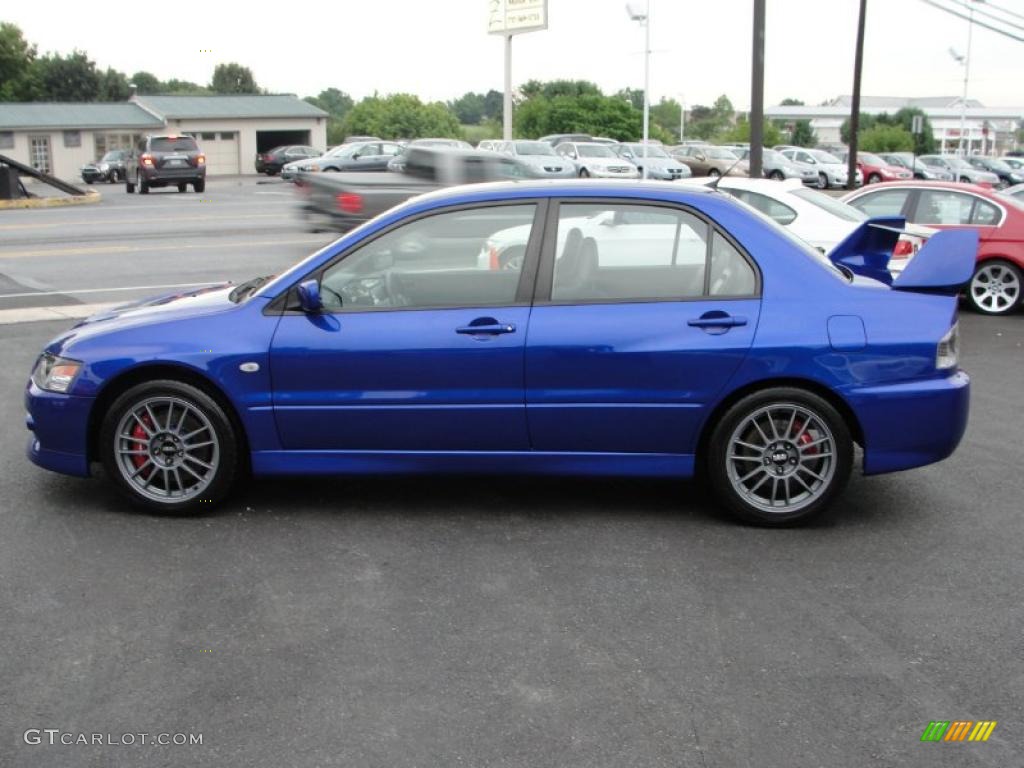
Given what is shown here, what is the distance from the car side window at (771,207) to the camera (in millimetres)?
12273

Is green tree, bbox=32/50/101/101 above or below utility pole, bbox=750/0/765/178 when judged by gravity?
above

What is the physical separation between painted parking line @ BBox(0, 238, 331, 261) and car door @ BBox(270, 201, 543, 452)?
12.7m

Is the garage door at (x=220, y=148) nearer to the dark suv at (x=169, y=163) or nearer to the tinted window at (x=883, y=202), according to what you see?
the dark suv at (x=169, y=163)

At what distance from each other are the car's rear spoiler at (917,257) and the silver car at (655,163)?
33.8 meters

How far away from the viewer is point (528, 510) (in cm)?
584

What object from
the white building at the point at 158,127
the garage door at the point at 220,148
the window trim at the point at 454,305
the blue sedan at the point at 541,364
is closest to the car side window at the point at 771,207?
the blue sedan at the point at 541,364

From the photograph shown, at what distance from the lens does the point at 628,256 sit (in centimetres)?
563

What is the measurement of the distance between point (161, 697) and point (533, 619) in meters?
1.40

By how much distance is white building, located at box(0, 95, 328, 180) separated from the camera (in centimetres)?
6562

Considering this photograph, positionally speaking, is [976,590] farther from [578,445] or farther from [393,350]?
[393,350]

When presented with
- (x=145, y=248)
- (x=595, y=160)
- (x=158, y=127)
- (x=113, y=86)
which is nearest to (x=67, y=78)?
(x=113, y=86)

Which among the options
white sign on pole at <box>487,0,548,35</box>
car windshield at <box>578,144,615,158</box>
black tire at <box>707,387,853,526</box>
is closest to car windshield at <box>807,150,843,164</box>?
car windshield at <box>578,144,615,158</box>

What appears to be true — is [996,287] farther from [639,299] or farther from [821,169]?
[821,169]

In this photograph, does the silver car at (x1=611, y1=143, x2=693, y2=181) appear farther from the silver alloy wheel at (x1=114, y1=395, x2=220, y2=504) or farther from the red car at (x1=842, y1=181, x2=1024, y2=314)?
the silver alloy wheel at (x1=114, y1=395, x2=220, y2=504)
